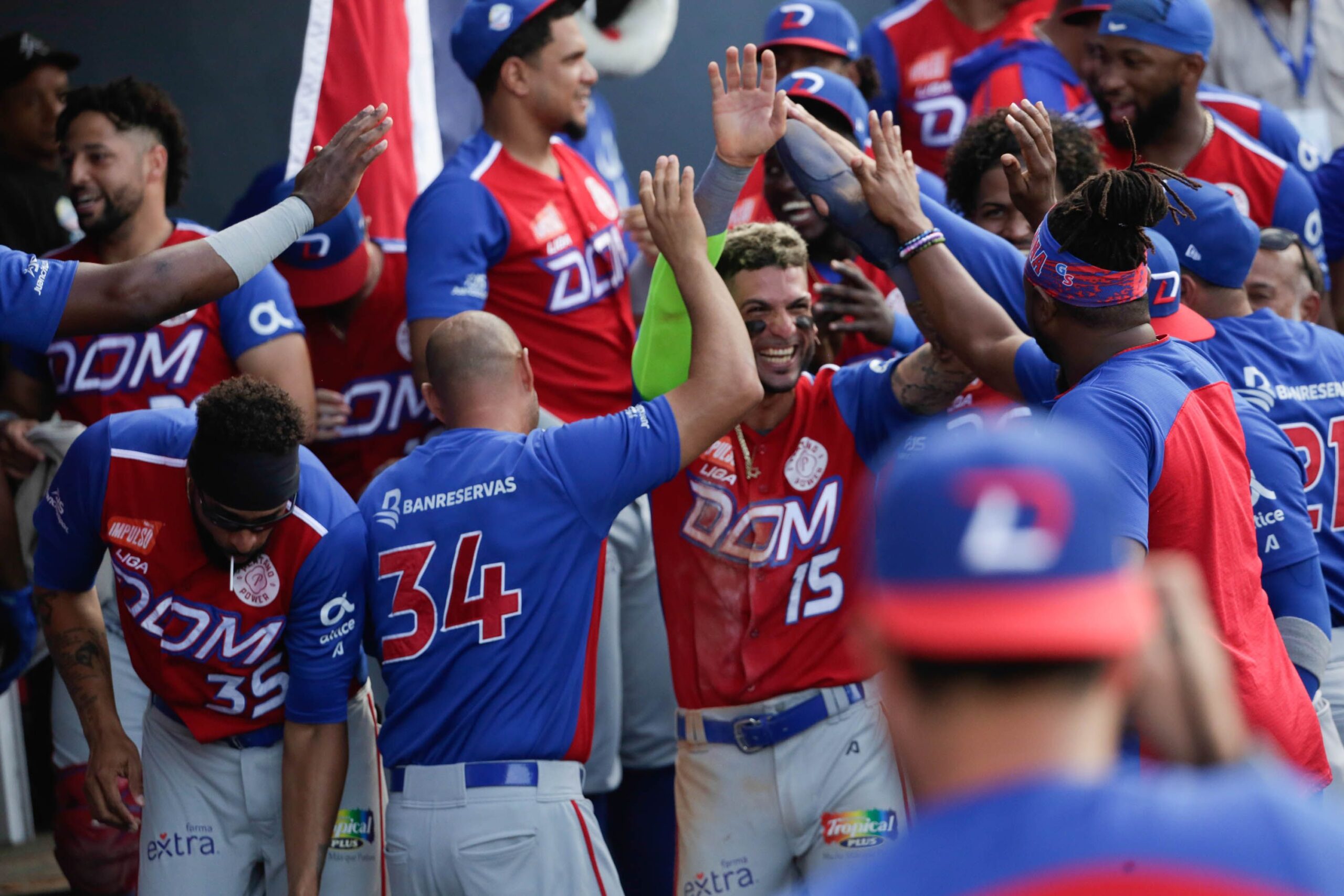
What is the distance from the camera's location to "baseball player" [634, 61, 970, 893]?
137 inches

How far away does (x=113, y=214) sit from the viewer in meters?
4.59

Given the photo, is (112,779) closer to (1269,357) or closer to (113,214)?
(113,214)

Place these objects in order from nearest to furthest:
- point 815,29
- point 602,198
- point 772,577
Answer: point 772,577 → point 602,198 → point 815,29

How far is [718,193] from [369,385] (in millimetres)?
2068

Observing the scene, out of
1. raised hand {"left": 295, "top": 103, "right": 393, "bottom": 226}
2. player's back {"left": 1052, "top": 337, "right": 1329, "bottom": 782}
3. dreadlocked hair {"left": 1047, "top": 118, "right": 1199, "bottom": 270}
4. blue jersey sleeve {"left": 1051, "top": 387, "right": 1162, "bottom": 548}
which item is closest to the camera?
blue jersey sleeve {"left": 1051, "top": 387, "right": 1162, "bottom": 548}

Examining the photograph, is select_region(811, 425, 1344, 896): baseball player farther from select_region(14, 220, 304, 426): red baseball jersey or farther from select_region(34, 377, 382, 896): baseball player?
select_region(14, 220, 304, 426): red baseball jersey

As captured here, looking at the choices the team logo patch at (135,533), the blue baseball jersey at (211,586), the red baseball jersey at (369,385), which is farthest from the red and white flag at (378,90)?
the team logo patch at (135,533)

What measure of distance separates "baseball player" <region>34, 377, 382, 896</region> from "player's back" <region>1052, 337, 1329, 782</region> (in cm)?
183

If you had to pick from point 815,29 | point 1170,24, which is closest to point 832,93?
point 815,29

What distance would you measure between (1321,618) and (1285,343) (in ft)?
2.69

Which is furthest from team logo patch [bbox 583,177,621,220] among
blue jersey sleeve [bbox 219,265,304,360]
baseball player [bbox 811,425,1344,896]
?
baseball player [bbox 811,425,1344,896]

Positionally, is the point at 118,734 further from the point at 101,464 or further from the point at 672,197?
the point at 672,197

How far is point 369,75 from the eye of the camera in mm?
5551

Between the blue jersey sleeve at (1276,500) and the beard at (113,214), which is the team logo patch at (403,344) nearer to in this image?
the beard at (113,214)
